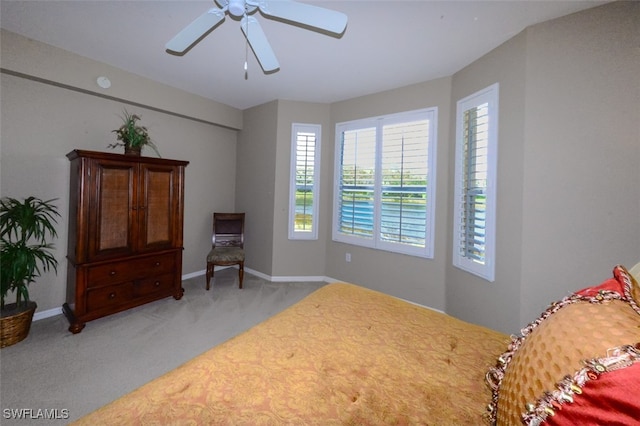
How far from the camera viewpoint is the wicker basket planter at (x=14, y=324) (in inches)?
77.9

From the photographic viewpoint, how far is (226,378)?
86cm

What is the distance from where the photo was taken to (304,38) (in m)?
2.19

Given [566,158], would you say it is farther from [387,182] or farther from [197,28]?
[197,28]

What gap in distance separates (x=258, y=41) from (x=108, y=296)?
2.73 metres

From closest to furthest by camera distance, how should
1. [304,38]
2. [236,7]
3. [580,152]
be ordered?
[236,7] → [580,152] → [304,38]

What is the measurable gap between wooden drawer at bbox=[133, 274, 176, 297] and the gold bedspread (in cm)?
220

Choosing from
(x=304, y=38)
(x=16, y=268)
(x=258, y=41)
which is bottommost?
(x=16, y=268)

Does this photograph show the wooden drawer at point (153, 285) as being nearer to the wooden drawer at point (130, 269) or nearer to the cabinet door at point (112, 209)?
the wooden drawer at point (130, 269)

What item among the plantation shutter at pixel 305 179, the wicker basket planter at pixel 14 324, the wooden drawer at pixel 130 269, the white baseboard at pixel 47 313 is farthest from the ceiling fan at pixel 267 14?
the white baseboard at pixel 47 313

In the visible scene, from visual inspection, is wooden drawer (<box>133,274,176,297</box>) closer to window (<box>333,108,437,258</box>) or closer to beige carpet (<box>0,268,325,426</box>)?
beige carpet (<box>0,268,325,426</box>)

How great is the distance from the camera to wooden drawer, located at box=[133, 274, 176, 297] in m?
2.65

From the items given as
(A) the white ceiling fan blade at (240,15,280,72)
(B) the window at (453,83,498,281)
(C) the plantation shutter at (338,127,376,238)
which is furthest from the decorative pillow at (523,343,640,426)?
(C) the plantation shutter at (338,127,376,238)

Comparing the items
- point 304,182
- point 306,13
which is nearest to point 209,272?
point 304,182

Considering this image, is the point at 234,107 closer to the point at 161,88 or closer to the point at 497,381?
the point at 161,88
